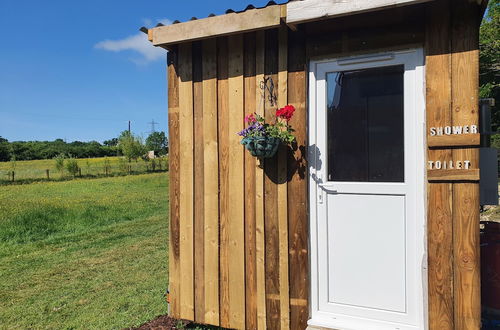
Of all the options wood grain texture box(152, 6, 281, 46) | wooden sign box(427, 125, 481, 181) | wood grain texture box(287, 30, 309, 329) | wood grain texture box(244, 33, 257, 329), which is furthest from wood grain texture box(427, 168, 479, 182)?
wood grain texture box(152, 6, 281, 46)

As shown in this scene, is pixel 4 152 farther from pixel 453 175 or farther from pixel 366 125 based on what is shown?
pixel 453 175

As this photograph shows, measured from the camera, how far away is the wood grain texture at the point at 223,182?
2898mm

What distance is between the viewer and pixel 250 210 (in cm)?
281

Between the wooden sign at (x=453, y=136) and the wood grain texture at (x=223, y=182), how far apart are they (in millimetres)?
1530

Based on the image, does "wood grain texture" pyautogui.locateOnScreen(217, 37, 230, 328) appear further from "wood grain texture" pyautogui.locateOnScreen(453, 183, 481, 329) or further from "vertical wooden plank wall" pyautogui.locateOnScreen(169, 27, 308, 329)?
"wood grain texture" pyautogui.locateOnScreen(453, 183, 481, 329)

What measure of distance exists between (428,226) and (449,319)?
0.60 m

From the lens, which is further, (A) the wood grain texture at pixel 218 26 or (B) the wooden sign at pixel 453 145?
(A) the wood grain texture at pixel 218 26

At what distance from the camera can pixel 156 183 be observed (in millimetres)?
18984

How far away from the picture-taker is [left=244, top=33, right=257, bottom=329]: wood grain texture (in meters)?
2.80

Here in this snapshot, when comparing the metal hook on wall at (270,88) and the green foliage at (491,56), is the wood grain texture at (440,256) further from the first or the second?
the green foliage at (491,56)

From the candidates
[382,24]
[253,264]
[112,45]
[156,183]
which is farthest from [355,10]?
[112,45]

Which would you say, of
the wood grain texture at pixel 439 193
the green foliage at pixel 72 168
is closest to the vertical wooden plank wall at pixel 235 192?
the wood grain texture at pixel 439 193

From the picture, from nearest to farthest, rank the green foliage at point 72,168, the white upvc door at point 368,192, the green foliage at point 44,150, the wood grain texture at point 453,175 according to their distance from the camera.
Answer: the wood grain texture at point 453,175 → the white upvc door at point 368,192 → the green foliage at point 72,168 → the green foliage at point 44,150

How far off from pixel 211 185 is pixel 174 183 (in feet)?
1.27
